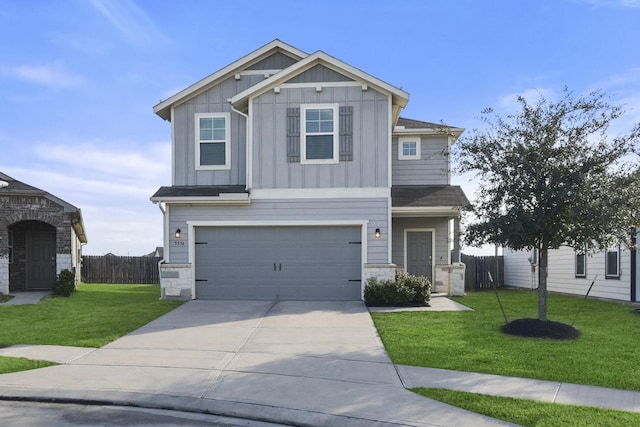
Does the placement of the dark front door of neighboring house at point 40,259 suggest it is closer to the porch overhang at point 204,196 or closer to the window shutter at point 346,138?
the porch overhang at point 204,196

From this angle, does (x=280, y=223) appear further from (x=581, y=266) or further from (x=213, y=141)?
(x=581, y=266)

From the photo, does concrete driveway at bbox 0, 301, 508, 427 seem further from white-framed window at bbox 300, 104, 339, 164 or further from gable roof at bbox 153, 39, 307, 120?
gable roof at bbox 153, 39, 307, 120

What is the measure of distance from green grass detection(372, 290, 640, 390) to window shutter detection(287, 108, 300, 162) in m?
5.03

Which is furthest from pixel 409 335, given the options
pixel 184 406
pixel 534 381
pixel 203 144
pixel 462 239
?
pixel 203 144

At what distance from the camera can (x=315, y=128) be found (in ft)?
46.1

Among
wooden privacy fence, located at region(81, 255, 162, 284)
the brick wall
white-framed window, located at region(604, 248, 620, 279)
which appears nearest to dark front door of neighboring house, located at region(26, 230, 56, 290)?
the brick wall

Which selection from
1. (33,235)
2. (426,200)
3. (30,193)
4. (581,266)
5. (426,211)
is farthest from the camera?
(33,235)

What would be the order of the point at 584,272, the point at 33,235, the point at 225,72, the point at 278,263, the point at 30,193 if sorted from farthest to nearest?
1. the point at 33,235
2. the point at 584,272
3. the point at 30,193
4. the point at 225,72
5. the point at 278,263

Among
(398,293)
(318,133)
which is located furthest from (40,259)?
(398,293)

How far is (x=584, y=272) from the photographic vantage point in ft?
57.4

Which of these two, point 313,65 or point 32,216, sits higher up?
point 313,65

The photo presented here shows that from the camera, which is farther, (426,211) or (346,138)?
(426,211)

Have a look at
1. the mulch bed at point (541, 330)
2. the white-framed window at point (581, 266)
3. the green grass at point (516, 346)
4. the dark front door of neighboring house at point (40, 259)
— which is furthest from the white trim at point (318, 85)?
the dark front door of neighboring house at point (40, 259)

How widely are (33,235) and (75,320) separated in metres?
9.03
